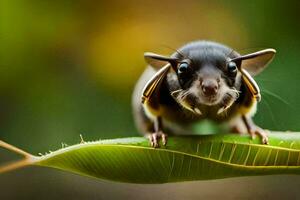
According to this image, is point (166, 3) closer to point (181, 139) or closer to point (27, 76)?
point (27, 76)

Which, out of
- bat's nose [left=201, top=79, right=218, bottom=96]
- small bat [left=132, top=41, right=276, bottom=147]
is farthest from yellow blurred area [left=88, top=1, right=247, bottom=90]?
bat's nose [left=201, top=79, right=218, bottom=96]

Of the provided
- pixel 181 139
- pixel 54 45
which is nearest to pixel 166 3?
pixel 54 45

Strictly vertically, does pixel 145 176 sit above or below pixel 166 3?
below

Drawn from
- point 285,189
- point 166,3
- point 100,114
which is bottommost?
point 285,189

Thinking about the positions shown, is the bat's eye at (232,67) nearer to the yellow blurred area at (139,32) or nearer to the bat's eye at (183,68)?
the bat's eye at (183,68)

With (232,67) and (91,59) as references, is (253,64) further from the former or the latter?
(91,59)
